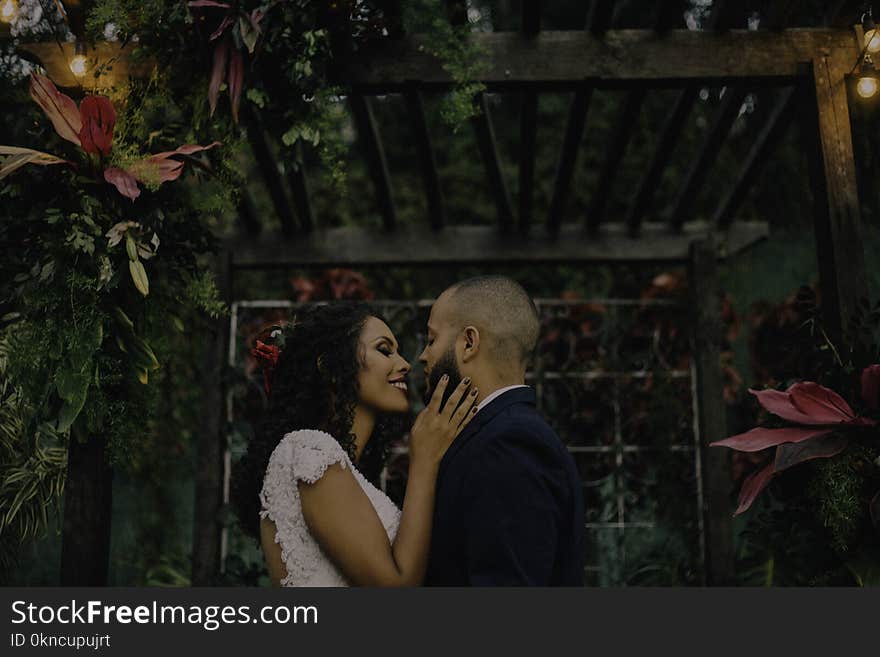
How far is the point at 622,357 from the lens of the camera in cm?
598

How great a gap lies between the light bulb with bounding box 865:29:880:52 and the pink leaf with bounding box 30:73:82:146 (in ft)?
8.72

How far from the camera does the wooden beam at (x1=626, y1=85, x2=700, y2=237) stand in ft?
13.0

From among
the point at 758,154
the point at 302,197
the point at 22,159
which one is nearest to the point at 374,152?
the point at 302,197

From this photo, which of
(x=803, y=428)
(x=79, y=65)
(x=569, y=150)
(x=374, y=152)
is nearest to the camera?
(x=803, y=428)

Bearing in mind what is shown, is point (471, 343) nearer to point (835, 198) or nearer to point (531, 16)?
point (531, 16)

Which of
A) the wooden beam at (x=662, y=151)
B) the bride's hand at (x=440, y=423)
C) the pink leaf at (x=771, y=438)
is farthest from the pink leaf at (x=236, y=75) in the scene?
the pink leaf at (x=771, y=438)

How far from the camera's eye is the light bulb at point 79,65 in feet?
10.3

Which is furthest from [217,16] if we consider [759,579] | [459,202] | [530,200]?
[459,202]

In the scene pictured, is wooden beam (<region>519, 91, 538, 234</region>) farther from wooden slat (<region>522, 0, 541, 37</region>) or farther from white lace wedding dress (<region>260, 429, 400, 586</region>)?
white lace wedding dress (<region>260, 429, 400, 586</region>)

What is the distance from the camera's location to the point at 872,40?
3268mm

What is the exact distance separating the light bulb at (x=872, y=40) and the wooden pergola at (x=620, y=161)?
0.13 meters

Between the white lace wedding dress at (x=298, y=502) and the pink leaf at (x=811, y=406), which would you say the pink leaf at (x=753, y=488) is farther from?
the white lace wedding dress at (x=298, y=502)

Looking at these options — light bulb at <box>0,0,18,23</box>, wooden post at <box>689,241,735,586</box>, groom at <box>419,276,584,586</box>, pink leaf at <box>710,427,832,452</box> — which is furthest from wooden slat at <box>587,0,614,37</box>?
wooden post at <box>689,241,735,586</box>

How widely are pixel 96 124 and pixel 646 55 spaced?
1.94m
